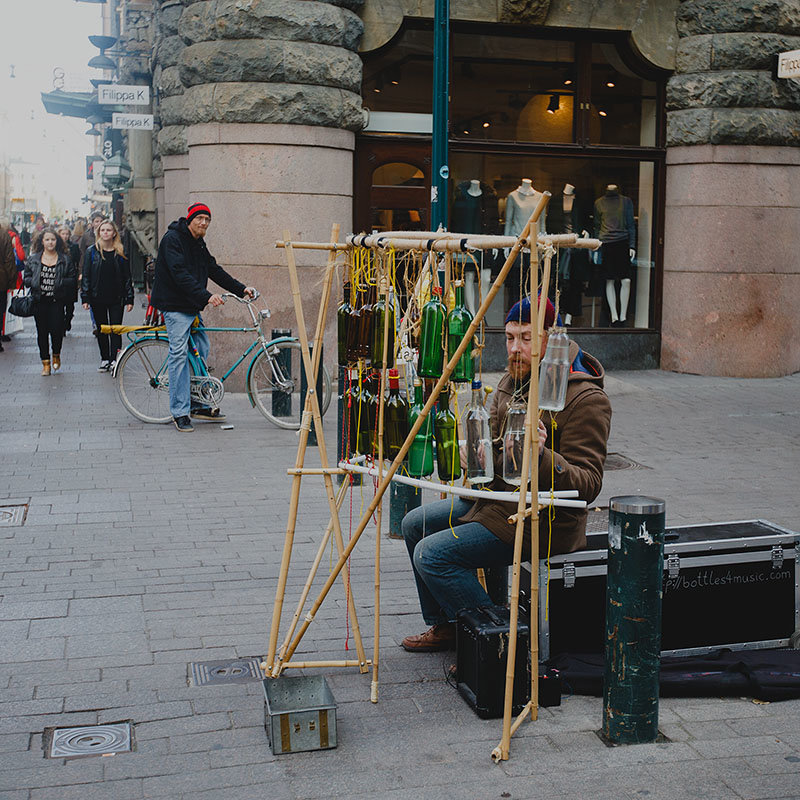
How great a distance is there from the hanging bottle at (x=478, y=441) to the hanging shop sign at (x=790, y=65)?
893 centimetres

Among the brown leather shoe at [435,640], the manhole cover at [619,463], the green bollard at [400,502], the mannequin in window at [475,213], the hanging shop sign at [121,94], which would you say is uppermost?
the hanging shop sign at [121,94]

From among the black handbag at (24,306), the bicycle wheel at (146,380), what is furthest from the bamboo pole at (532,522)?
the black handbag at (24,306)

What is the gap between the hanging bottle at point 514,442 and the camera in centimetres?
440

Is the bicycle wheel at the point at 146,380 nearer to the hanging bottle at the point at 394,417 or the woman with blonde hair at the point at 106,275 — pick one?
the woman with blonde hair at the point at 106,275

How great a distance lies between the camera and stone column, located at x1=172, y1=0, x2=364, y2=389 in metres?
12.8

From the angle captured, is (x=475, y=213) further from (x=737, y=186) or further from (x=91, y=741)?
(x=91, y=741)

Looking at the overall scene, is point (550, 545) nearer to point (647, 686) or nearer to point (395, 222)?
point (647, 686)

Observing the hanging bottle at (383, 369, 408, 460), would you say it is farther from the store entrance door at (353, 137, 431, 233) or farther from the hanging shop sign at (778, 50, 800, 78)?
the store entrance door at (353, 137, 431, 233)

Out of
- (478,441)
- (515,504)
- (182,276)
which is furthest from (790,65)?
(478,441)

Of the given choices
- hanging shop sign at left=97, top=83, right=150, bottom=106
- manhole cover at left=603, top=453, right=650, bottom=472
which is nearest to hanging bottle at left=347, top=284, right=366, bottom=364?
manhole cover at left=603, top=453, right=650, bottom=472

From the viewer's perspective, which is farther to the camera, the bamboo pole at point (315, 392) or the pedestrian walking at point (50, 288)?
the pedestrian walking at point (50, 288)

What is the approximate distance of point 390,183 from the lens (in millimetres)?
14258

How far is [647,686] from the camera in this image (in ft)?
13.7

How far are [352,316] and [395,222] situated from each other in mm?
9850
